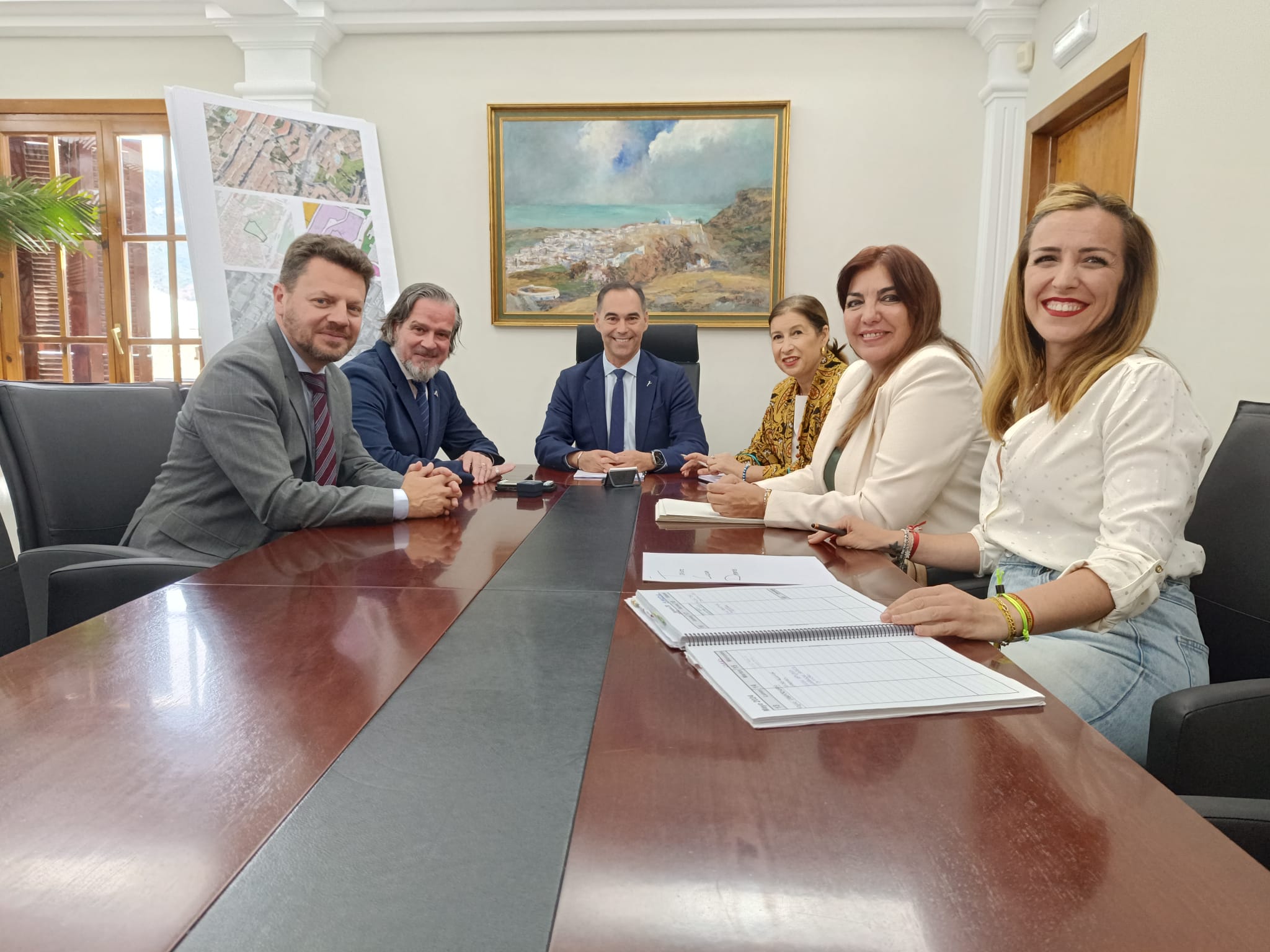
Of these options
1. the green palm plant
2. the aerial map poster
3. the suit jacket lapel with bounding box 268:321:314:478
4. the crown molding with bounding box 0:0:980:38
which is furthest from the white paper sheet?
the green palm plant

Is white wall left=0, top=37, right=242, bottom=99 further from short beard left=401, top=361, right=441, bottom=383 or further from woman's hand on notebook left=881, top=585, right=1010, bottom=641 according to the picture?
woman's hand on notebook left=881, top=585, right=1010, bottom=641

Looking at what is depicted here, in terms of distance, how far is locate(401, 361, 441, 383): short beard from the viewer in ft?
9.45

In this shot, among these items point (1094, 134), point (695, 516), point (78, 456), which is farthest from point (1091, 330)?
point (1094, 134)

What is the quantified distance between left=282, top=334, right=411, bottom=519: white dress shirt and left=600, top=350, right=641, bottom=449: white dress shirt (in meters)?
1.42

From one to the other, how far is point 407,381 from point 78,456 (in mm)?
1145

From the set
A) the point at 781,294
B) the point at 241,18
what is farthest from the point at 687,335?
the point at 241,18

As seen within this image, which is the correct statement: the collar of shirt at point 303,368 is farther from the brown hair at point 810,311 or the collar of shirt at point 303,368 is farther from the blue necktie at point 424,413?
the brown hair at point 810,311

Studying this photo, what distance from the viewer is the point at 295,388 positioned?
6.29ft

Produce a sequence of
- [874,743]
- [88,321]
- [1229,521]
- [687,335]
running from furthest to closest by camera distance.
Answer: [88,321] → [687,335] → [1229,521] → [874,743]

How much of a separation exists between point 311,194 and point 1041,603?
3.88 m

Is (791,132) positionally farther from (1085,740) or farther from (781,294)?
(1085,740)

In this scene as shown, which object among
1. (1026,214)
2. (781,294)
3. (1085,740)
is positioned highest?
(1026,214)

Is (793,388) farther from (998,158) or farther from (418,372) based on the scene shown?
(998,158)

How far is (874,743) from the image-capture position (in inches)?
27.6
